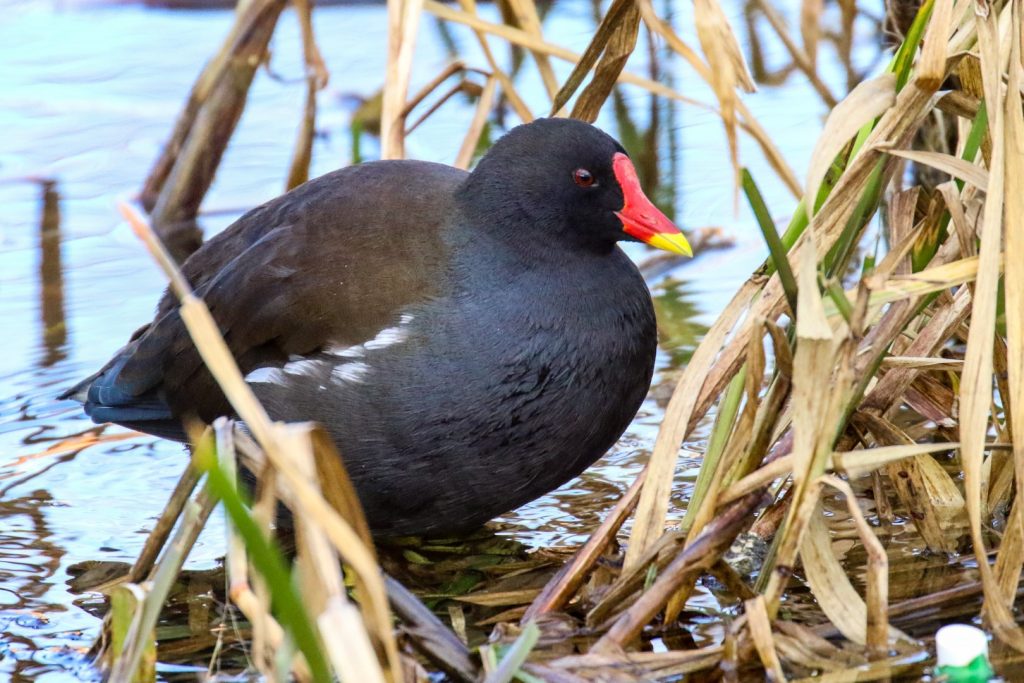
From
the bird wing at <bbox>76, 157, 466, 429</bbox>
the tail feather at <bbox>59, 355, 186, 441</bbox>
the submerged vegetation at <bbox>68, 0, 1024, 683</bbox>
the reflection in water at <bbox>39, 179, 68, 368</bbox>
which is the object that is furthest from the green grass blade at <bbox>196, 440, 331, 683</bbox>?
the reflection in water at <bbox>39, 179, 68, 368</bbox>

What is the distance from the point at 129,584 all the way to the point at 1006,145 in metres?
1.65

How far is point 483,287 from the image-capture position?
3088 millimetres

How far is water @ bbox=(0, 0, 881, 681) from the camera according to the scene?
3.45 m

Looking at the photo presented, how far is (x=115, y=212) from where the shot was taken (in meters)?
5.55

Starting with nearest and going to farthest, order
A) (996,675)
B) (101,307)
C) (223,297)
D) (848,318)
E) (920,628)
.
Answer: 1. (848,318)
2. (996,675)
3. (920,628)
4. (223,297)
5. (101,307)

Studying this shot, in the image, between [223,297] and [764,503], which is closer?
[764,503]

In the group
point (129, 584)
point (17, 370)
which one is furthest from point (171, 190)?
point (129, 584)

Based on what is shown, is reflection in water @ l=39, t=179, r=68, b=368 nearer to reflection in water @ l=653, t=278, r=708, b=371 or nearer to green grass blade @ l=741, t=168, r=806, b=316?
reflection in water @ l=653, t=278, r=708, b=371

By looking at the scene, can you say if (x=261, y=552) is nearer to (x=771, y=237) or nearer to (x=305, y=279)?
(x=771, y=237)

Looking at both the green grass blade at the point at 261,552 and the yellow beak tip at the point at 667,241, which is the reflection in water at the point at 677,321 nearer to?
the yellow beak tip at the point at 667,241

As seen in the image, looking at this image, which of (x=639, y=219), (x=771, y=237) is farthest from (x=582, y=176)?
(x=771, y=237)

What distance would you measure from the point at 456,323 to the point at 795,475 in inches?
35.7

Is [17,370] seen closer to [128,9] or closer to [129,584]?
[129,584]

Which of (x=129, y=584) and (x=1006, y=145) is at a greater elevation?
(x=1006, y=145)
